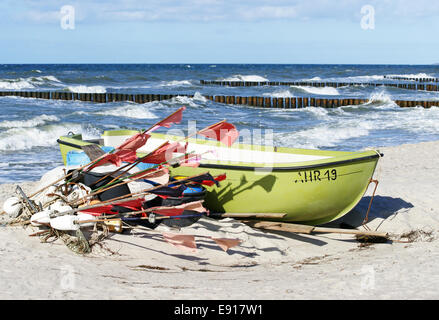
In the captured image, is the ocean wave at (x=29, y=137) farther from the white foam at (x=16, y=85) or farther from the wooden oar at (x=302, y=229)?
the white foam at (x=16, y=85)

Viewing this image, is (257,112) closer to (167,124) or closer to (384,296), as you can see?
(167,124)

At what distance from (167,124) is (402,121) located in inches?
540

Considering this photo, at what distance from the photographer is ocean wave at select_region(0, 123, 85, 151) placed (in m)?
12.4

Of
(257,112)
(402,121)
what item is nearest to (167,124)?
(402,121)

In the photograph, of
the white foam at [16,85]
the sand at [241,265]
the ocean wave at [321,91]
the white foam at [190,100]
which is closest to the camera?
the sand at [241,265]

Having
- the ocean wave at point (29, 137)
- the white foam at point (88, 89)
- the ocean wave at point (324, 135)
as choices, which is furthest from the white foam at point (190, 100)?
the white foam at point (88, 89)

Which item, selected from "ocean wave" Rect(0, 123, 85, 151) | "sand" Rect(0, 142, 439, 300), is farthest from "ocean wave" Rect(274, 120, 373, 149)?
"sand" Rect(0, 142, 439, 300)

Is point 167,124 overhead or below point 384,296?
Answer: overhead

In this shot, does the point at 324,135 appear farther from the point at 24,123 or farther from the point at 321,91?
the point at 321,91

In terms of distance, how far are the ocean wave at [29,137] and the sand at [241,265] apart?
795cm

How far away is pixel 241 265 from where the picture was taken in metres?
4.96

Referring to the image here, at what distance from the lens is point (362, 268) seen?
4527 millimetres

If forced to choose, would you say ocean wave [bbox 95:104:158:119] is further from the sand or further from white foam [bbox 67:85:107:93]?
the sand

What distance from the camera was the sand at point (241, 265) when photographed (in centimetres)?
380
